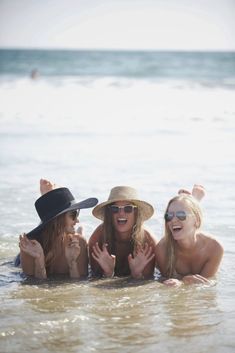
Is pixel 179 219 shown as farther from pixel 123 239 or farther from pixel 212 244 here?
pixel 123 239

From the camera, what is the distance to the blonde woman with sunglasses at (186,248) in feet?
A: 18.9

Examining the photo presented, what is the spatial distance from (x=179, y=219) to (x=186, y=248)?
347 millimetres

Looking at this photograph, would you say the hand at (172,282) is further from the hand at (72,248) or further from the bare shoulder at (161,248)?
the hand at (72,248)

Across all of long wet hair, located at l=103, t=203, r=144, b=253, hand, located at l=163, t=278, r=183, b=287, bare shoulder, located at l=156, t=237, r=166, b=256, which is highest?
long wet hair, located at l=103, t=203, r=144, b=253

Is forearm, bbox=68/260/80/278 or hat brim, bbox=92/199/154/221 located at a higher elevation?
hat brim, bbox=92/199/154/221

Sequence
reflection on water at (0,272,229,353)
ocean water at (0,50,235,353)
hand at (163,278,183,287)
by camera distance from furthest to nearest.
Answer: hand at (163,278,183,287) → ocean water at (0,50,235,353) → reflection on water at (0,272,229,353)

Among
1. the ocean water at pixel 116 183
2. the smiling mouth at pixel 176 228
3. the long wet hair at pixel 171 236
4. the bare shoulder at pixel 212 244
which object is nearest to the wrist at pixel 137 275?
the ocean water at pixel 116 183

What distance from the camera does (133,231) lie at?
5.99 metres

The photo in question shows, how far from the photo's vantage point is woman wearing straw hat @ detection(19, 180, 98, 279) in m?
5.79

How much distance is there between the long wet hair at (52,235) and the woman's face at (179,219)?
945 mm

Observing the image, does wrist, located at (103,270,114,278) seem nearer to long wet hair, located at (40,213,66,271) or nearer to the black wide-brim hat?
long wet hair, located at (40,213,66,271)

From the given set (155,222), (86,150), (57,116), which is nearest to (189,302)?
(155,222)

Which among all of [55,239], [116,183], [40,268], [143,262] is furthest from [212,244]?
[116,183]

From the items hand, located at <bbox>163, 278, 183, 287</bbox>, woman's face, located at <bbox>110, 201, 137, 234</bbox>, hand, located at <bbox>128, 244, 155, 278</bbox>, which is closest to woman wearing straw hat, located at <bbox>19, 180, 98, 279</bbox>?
woman's face, located at <bbox>110, 201, 137, 234</bbox>
